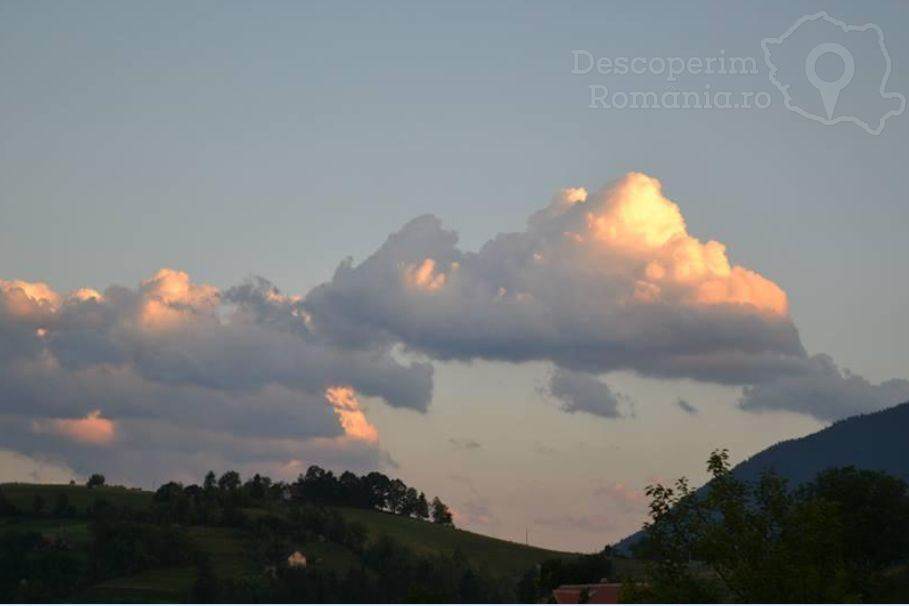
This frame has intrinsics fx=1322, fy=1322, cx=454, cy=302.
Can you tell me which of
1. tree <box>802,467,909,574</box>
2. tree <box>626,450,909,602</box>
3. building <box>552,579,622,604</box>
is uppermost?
tree <box>802,467,909,574</box>

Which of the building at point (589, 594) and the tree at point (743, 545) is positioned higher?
the building at point (589, 594)

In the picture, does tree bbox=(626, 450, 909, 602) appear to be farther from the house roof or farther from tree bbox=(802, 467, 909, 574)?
the house roof

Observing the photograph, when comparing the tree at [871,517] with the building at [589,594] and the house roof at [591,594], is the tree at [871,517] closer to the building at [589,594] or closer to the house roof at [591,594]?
the house roof at [591,594]

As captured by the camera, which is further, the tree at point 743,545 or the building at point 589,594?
the building at point 589,594

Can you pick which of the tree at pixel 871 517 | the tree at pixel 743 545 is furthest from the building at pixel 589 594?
the tree at pixel 743 545

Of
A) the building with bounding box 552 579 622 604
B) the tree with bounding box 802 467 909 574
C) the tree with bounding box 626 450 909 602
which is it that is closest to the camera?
the tree with bounding box 626 450 909 602

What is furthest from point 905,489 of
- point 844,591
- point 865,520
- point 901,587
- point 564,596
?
point 844,591

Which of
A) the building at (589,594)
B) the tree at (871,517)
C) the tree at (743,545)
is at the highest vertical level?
the tree at (871,517)

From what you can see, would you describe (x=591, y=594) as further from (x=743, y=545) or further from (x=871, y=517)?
(x=743, y=545)

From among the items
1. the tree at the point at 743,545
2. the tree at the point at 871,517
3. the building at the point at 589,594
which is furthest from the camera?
the building at the point at 589,594

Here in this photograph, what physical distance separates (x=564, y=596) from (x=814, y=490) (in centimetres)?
4719

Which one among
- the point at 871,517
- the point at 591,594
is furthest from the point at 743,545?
the point at 591,594

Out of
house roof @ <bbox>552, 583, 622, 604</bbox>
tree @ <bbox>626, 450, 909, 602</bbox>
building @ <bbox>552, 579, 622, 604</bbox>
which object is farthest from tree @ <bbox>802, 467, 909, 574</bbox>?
tree @ <bbox>626, 450, 909, 602</bbox>

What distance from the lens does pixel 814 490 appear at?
157 meters
